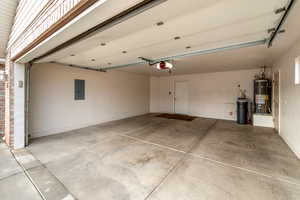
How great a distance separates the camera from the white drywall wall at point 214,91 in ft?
19.0

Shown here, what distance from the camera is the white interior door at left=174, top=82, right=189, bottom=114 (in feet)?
24.0

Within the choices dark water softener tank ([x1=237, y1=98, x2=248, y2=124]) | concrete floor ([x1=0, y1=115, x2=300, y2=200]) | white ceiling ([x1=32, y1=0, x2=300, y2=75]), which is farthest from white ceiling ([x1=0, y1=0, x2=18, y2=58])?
dark water softener tank ([x1=237, y1=98, x2=248, y2=124])

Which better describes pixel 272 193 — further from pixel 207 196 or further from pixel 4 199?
pixel 4 199

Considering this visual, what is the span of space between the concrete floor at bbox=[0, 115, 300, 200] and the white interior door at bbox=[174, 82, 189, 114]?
383 centimetres

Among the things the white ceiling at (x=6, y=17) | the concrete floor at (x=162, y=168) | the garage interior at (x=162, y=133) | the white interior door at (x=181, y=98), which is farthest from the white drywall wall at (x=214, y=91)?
the white ceiling at (x=6, y=17)

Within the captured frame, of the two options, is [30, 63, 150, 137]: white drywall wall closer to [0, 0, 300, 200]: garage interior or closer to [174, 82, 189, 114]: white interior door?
[0, 0, 300, 200]: garage interior

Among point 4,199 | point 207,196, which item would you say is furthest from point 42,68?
point 207,196

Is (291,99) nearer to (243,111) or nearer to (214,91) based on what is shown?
(243,111)

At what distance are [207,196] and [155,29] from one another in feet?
8.21

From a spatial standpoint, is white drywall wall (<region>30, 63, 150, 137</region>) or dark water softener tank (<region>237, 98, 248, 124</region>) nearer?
white drywall wall (<region>30, 63, 150, 137</region>)

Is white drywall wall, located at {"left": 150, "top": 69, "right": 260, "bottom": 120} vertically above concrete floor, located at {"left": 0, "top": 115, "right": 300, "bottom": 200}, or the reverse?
white drywall wall, located at {"left": 150, "top": 69, "right": 260, "bottom": 120}

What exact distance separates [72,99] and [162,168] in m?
3.93

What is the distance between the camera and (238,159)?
249 centimetres

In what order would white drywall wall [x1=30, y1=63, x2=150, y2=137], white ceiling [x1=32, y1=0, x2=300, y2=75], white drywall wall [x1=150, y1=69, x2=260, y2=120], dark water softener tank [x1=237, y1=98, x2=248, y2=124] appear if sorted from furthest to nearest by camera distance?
white drywall wall [x1=150, y1=69, x2=260, y2=120], dark water softener tank [x1=237, y1=98, x2=248, y2=124], white drywall wall [x1=30, y1=63, x2=150, y2=137], white ceiling [x1=32, y1=0, x2=300, y2=75]
